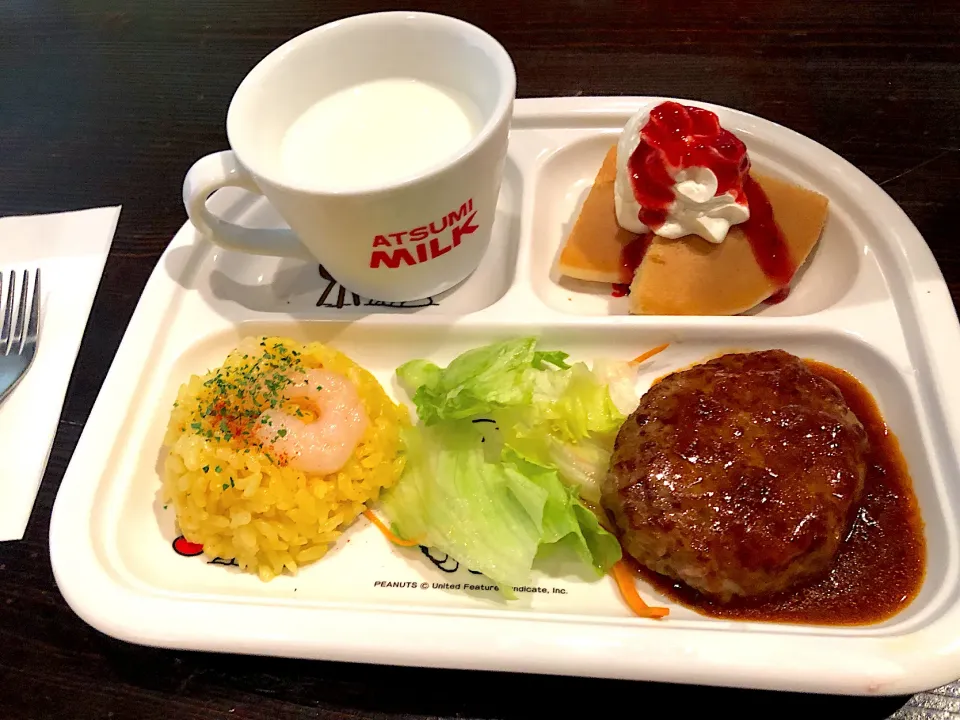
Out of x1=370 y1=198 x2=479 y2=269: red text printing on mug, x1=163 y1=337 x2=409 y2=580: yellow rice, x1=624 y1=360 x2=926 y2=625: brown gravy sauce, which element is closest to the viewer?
x1=624 y1=360 x2=926 y2=625: brown gravy sauce

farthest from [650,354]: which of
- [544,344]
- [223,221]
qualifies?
[223,221]

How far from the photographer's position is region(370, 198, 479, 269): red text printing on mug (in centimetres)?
143

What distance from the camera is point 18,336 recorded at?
67.9 inches

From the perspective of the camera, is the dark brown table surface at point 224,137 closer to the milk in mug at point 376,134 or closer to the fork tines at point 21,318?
the fork tines at point 21,318

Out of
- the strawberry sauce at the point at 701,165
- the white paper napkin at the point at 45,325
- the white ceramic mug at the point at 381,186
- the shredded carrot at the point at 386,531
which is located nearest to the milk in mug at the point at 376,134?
the white ceramic mug at the point at 381,186

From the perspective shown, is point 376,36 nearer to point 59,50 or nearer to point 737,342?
point 737,342

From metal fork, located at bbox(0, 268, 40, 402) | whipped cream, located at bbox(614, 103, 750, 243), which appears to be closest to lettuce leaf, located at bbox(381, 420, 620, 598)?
whipped cream, located at bbox(614, 103, 750, 243)

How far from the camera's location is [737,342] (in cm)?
155

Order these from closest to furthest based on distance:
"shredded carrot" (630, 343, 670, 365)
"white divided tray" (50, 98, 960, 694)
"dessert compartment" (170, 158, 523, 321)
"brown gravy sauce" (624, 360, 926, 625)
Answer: "white divided tray" (50, 98, 960, 694) < "brown gravy sauce" (624, 360, 926, 625) < "shredded carrot" (630, 343, 670, 365) < "dessert compartment" (170, 158, 523, 321)

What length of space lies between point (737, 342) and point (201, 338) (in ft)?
3.98

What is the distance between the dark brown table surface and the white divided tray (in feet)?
0.47

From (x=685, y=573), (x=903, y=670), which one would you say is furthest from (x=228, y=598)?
(x=903, y=670)

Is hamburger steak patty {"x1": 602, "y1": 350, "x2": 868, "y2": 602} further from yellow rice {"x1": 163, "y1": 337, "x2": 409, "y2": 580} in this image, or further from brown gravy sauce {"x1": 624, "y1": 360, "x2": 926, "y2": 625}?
yellow rice {"x1": 163, "y1": 337, "x2": 409, "y2": 580}

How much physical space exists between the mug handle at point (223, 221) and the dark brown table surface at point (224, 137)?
435 mm
